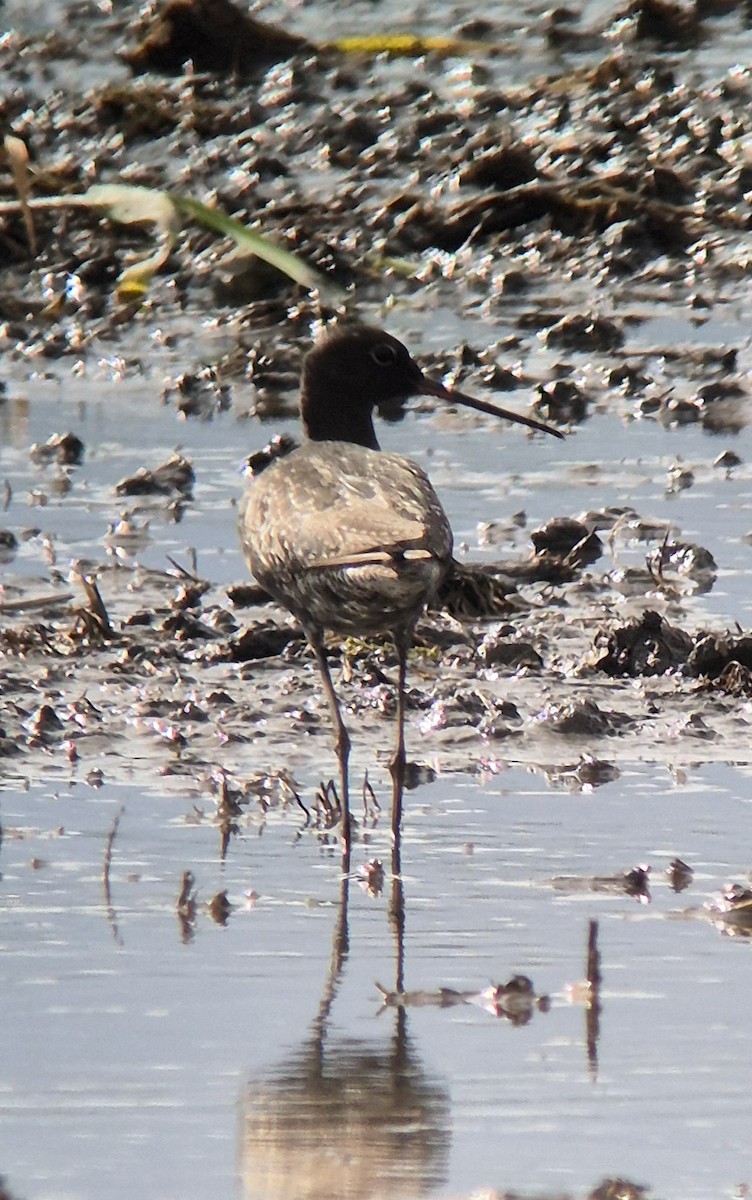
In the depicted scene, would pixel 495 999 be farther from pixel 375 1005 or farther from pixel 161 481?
pixel 161 481

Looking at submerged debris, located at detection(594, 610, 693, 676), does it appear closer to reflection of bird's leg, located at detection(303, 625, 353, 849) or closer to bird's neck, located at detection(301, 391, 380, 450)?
reflection of bird's leg, located at detection(303, 625, 353, 849)

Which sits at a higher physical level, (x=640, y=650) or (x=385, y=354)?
(x=385, y=354)

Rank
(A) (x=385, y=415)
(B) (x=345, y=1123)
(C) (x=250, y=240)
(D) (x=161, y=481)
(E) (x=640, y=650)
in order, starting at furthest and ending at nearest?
1. (A) (x=385, y=415)
2. (C) (x=250, y=240)
3. (D) (x=161, y=481)
4. (E) (x=640, y=650)
5. (B) (x=345, y=1123)

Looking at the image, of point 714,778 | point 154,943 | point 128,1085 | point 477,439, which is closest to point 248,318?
point 477,439

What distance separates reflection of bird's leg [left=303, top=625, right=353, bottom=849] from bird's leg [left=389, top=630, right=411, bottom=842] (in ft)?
0.33

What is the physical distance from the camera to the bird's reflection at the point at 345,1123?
3.65 meters

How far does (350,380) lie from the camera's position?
7.39 meters

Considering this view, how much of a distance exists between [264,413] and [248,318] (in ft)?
4.48

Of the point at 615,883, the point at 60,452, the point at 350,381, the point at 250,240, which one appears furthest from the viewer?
the point at 60,452

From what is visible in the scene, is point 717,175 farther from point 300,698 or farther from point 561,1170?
point 561,1170

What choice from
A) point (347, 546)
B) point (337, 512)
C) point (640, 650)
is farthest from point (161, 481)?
point (347, 546)

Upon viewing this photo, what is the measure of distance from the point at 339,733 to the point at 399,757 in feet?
0.75

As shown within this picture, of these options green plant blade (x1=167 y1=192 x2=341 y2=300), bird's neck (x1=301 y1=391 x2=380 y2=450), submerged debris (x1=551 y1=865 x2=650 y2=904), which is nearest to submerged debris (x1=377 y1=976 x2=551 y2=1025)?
submerged debris (x1=551 y1=865 x2=650 y2=904)

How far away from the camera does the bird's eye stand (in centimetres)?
741
